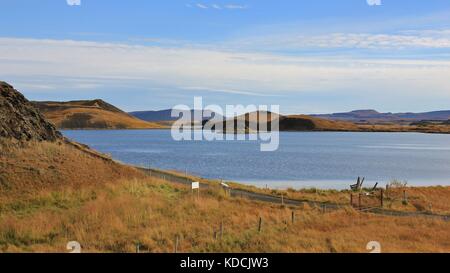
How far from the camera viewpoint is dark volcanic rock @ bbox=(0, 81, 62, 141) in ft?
121

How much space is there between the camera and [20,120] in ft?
126

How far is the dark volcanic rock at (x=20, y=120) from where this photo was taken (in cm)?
3681

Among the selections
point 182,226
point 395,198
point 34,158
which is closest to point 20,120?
point 34,158

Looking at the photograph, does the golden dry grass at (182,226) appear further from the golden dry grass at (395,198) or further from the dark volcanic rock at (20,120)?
the dark volcanic rock at (20,120)

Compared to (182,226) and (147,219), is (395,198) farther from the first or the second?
(147,219)

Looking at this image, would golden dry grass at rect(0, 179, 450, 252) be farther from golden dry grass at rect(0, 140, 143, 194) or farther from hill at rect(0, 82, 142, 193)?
hill at rect(0, 82, 142, 193)

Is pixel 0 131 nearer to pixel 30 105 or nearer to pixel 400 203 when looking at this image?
pixel 30 105

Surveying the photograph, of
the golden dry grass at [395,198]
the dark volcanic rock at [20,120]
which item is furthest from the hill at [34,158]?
the golden dry grass at [395,198]

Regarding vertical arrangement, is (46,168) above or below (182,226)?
above

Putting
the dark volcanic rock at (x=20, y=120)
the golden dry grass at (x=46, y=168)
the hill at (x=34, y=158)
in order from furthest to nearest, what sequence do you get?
the dark volcanic rock at (x=20, y=120), the hill at (x=34, y=158), the golden dry grass at (x=46, y=168)

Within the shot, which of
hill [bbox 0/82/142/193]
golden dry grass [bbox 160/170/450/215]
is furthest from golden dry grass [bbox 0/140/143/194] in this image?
golden dry grass [bbox 160/170/450/215]

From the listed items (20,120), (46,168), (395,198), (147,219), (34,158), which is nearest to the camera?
(147,219)

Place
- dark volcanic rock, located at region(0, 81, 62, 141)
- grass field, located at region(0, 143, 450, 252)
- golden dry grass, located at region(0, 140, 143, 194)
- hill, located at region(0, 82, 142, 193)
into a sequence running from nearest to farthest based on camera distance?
grass field, located at region(0, 143, 450, 252) → golden dry grass, located at region(0, 140, 143, 194) → hill, located at region(0, 82, 142, 193) → dark volcanic rock, located at region(0, 81, 62, 141)
